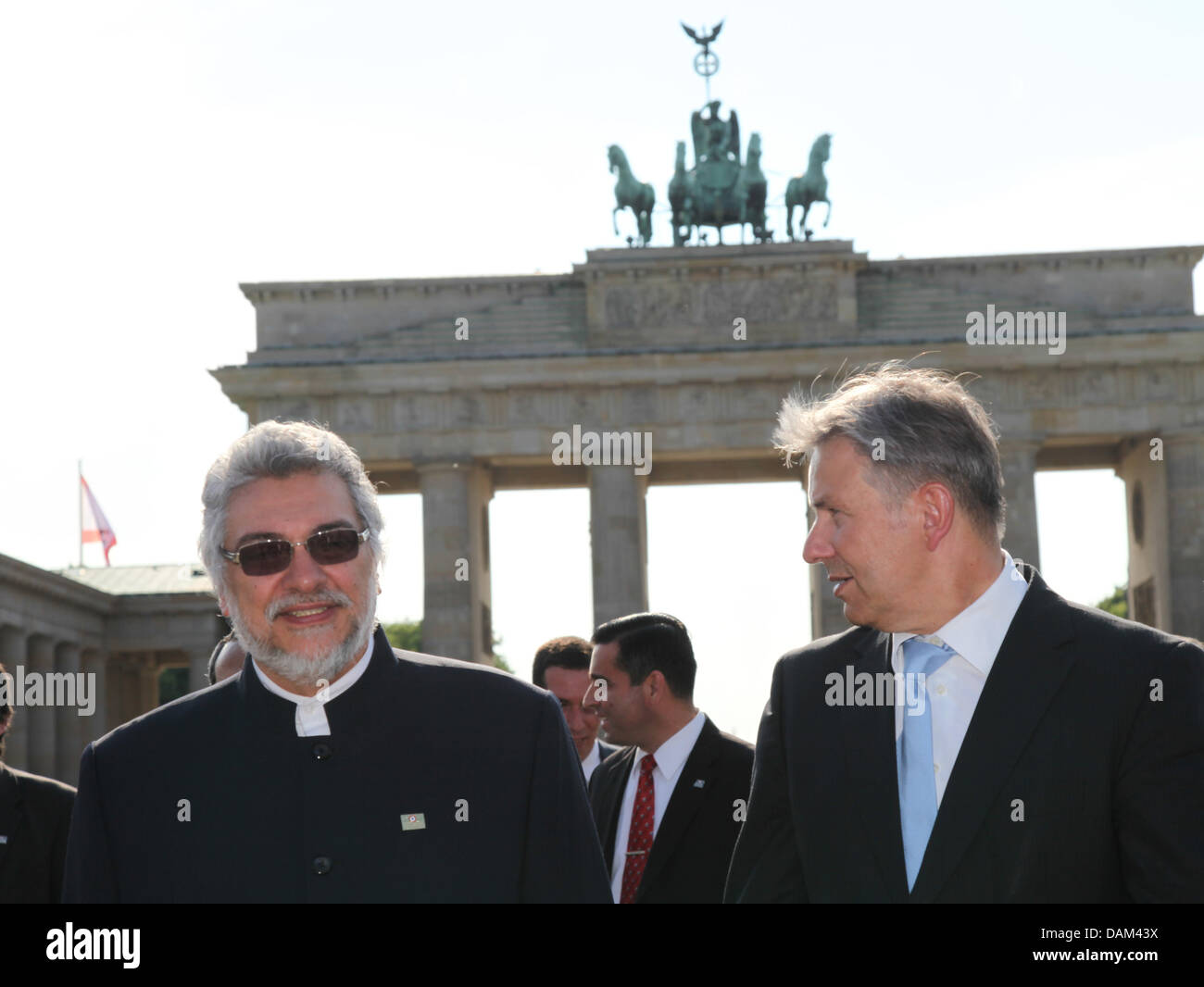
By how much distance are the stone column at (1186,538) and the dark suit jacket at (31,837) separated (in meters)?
41.2

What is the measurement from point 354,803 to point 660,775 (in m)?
4.44

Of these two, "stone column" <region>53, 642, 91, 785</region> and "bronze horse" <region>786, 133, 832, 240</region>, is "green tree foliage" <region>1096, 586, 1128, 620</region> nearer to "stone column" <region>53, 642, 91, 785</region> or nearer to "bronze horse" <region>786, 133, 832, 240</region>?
"bronze horse" <region>786, 133, 832, 240</region>

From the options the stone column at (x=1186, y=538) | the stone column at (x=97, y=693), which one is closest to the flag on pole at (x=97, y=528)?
the stone column at (x=97, y=693)

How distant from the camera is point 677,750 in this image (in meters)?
8.60

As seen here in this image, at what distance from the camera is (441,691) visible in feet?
14.6

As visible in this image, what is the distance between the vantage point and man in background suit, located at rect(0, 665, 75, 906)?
7695mm

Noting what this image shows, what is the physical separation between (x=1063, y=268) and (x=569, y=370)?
583 inches

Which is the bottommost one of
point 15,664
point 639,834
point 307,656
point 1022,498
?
point 639,834

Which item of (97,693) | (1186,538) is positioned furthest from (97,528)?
(1186,538)

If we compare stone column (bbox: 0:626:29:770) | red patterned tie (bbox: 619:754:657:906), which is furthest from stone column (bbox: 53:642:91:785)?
red patterned tie (bbox: 619:754:657:906)

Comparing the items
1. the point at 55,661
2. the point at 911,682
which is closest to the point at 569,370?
the point at 55,661

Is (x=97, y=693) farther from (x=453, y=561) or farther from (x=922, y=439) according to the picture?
(x=922, y=439)

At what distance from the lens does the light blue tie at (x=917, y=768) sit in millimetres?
4668

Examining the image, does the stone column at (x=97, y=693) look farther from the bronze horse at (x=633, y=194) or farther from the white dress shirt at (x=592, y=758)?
the white dress shirt at (x=592, y=758)
